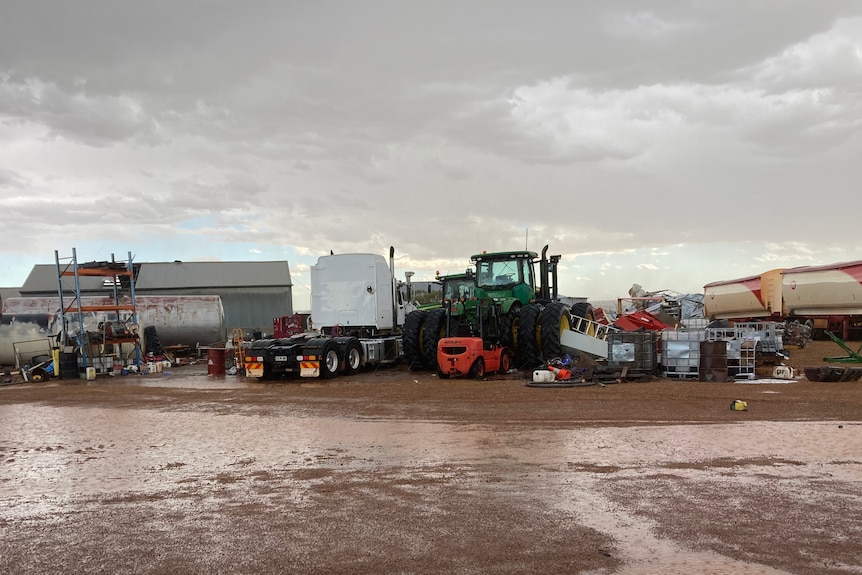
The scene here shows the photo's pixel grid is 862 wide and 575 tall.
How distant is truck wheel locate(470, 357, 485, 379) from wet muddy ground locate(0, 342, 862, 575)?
12.4 ft

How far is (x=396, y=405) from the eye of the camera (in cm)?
1296

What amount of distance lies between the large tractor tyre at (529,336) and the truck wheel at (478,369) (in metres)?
1.35

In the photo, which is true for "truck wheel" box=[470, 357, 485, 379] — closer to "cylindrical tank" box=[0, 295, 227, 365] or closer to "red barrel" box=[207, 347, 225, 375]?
"red barrel" box=[207, 347, 225, 375]

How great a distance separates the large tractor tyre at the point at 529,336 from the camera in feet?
57.9

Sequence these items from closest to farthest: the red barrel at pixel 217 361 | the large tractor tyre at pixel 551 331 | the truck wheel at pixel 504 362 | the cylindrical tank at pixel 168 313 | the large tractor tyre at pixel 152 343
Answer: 1. the large tractor tyre at pixel 551 331
2. the truck wheel at pixel 504 362
3. the red barrel at pixel 217 361
4. the cylindrical tank at pixel 168 313
5. the large tractor tyre at pixel 152 343

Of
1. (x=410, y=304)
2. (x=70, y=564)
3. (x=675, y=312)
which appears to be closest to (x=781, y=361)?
(x=410, y=304)

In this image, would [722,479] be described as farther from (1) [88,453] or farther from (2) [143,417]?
(2) [143,417]

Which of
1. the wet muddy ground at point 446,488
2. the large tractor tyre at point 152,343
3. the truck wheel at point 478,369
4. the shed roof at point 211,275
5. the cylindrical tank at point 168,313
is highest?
the shed roof at point 211,275

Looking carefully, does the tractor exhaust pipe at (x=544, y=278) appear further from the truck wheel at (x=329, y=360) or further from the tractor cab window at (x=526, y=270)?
the truck wheel at (x=329, y=360)

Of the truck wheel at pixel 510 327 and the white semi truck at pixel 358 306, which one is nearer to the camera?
the truck wheel at pixel 510 327

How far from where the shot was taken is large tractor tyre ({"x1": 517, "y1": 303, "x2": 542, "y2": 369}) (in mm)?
17641

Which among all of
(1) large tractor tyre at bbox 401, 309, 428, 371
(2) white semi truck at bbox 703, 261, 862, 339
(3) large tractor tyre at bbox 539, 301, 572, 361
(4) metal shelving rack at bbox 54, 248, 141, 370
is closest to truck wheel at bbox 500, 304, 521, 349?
(3) large tractor tyre at bbox 539, 301, 572, 361

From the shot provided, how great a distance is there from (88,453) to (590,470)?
6240 millimetres

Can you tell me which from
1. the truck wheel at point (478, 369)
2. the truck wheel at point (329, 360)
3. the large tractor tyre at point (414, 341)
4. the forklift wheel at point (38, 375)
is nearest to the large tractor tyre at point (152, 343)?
the forklift wheel at point (38, 375)
